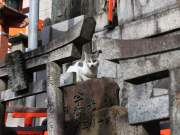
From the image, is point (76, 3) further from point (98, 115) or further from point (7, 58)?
point (98, 115)

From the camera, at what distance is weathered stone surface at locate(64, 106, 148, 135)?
6073 mm

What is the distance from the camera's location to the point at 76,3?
1186 centimetres

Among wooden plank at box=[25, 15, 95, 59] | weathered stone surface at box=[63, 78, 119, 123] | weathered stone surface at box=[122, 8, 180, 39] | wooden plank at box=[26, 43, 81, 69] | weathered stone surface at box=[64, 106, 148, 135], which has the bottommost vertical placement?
weathered stone surface at box=[64, 106, 148, 135]

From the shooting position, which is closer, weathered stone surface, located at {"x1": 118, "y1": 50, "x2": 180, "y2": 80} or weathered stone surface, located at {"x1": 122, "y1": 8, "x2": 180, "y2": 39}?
weathered stone surface, located at {"x1": 118, "y1": 50, "x2": 180, "y2": 80}

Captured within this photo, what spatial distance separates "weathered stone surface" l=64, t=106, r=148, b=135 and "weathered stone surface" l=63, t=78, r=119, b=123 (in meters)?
0.15

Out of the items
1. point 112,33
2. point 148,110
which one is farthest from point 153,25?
point 148,110

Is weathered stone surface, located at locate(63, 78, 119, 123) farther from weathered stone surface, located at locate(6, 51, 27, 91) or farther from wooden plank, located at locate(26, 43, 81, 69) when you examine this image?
weathered stone surface, located at locate(6, 51, 27, 91)

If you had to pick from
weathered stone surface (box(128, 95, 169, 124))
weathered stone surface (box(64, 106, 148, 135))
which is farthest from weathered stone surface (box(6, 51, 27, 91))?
weathered stone surface (box(128, 95, 169, 124))

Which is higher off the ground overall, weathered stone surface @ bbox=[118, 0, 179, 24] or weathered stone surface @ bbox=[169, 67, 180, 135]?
weathered stone surface @ bbox=[118, 0, 179, 24]

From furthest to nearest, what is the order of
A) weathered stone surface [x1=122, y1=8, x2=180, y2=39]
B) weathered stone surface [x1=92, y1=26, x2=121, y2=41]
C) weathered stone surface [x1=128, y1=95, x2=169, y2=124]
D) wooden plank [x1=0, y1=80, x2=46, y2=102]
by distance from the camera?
weathered stone surface [x1=92, y1=26, x2=121, y2=41]
weathered stone surface [x1=122, y1=8, x2=180, y2=39]
wooden plank [x1=0, y1=80, x2=46, y2=102]
weathered stone surface [x1=128, y1=95, x2=169, y2=124]

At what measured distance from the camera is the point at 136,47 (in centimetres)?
586

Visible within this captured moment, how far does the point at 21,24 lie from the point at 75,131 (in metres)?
7.59

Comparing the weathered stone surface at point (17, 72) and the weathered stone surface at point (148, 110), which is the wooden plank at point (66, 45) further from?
the weathered stone surface at point (148, 110)

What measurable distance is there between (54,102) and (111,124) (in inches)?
46.1
